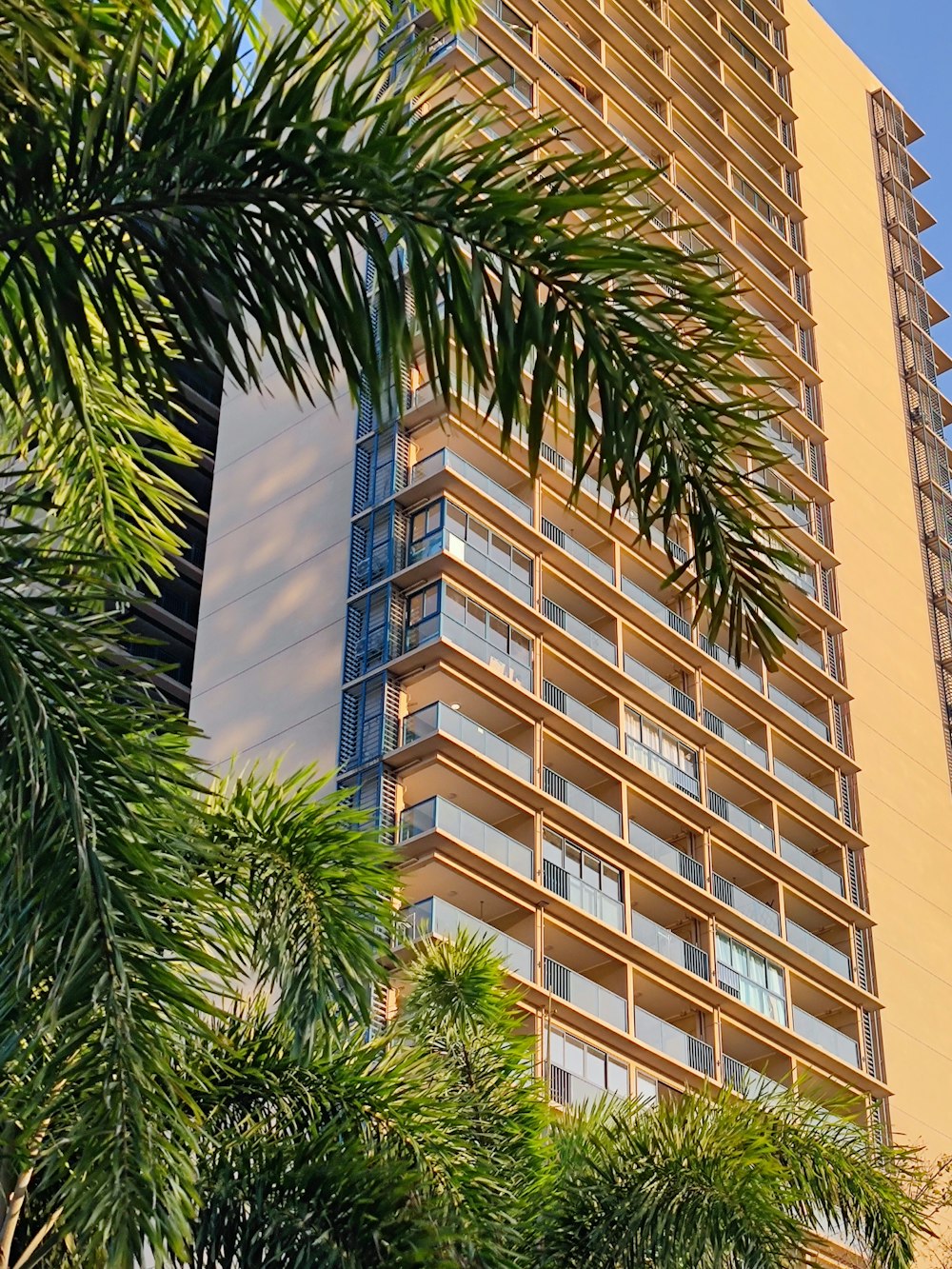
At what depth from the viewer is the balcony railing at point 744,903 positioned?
167ft

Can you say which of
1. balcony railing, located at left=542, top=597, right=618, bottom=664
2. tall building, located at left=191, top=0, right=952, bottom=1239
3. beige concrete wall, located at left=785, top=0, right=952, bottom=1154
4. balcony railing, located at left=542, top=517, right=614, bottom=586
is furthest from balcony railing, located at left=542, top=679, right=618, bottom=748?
beige concrete wall, located at left=785, top=0, right=952, bottom=1154

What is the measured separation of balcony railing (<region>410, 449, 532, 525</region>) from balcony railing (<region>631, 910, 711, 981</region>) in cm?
1030

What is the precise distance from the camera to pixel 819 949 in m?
53.2

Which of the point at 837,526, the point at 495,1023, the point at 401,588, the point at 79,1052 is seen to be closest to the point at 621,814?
the point at 401,588

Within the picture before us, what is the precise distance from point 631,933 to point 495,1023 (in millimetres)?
29033

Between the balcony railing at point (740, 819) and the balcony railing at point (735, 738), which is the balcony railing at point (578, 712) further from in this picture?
A: the balcony railing at point (735, 738)

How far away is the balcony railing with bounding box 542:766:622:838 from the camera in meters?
46.1

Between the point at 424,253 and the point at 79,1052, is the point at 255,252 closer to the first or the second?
the point at 424,253

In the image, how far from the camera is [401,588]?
4597 cm

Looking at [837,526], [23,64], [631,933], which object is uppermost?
[837,526]

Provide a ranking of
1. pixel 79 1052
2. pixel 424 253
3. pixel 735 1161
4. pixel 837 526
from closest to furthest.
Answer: pixel 424 253, pixel 79 1052, pixel 735 1161, pixel 837 526

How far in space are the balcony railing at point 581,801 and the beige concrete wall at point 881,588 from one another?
12552 mm

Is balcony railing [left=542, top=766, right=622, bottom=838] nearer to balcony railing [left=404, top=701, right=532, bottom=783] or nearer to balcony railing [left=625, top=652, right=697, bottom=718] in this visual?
balcony railing [left=404, top=701, right=532, bottom=783]

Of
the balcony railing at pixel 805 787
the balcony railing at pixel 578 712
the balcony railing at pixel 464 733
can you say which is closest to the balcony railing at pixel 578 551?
the balcony railing at pixel 578 712
